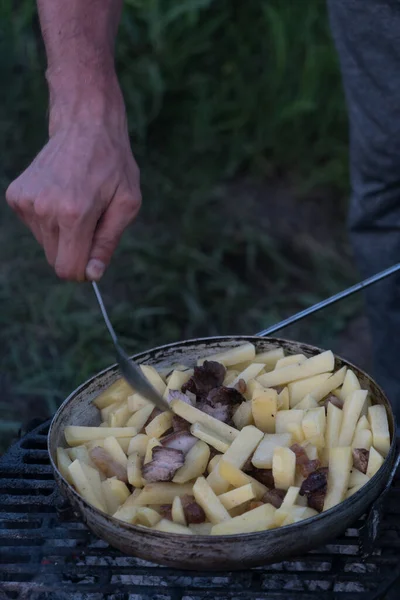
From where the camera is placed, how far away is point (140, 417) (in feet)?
5.41

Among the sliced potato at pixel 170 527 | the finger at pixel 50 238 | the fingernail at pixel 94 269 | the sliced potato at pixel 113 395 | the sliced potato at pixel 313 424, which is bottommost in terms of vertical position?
the sliced potato at pixel 113 395

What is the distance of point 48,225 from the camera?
167 centimetres

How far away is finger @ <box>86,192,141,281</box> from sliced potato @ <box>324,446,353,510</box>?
0.65 m

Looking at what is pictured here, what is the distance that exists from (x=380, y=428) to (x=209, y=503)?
0.39 metres

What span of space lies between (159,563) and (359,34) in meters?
1.80

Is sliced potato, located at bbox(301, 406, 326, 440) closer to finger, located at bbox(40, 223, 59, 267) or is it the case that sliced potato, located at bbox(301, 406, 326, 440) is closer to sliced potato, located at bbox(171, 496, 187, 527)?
sliced potato, located at bbox(171, 496, 187, 527)

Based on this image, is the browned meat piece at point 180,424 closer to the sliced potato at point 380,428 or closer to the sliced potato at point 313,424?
the sliced potato at point 313,424

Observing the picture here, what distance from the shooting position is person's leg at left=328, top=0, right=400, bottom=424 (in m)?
2.39

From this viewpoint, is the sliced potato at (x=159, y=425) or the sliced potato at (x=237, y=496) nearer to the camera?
the sliced potato at (x=237, y=496)

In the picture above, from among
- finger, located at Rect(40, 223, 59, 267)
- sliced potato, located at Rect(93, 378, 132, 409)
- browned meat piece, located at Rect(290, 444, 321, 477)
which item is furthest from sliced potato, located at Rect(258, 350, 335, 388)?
finger, located at Rect(40, 223, 59, 267)

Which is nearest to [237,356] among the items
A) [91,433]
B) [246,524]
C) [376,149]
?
[91,433]

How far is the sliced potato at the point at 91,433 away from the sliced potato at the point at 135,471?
3.7 inches

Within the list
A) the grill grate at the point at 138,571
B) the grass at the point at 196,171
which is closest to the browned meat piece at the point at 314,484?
the grill grate at the point at 138,571

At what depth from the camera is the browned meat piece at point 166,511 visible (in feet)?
4.64
